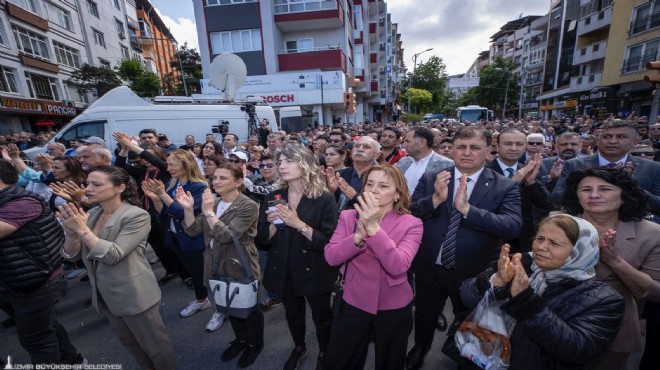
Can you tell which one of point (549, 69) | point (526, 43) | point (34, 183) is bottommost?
point (34, 183)

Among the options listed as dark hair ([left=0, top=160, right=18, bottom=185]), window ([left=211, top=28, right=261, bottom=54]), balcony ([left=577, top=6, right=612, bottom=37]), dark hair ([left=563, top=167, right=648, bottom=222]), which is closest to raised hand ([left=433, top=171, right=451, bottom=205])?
dark hair ([left=563, top=167, right=648, bottom=222])

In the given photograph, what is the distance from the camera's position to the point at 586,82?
2519 cm

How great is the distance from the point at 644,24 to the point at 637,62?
229cm

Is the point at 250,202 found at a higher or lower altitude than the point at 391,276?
higher

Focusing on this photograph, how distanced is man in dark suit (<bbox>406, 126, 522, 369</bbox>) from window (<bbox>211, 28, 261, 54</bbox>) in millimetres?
22090

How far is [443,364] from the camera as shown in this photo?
297 cm

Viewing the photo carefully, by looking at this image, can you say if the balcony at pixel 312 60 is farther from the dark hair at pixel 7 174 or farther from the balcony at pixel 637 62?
the dark hair at pixel 7 174

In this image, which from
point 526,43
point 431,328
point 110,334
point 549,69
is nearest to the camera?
point 431,328

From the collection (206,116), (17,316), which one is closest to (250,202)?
(17,316)

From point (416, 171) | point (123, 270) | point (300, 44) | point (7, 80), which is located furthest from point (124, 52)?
point (416, 171)

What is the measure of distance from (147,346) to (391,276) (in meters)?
2.30

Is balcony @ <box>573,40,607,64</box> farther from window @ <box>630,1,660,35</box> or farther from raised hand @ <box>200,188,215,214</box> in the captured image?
raised hand @ <box>200,188,215,214</box>

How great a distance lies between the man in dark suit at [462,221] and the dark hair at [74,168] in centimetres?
462

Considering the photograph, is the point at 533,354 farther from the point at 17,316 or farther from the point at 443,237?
the point at 17,316
